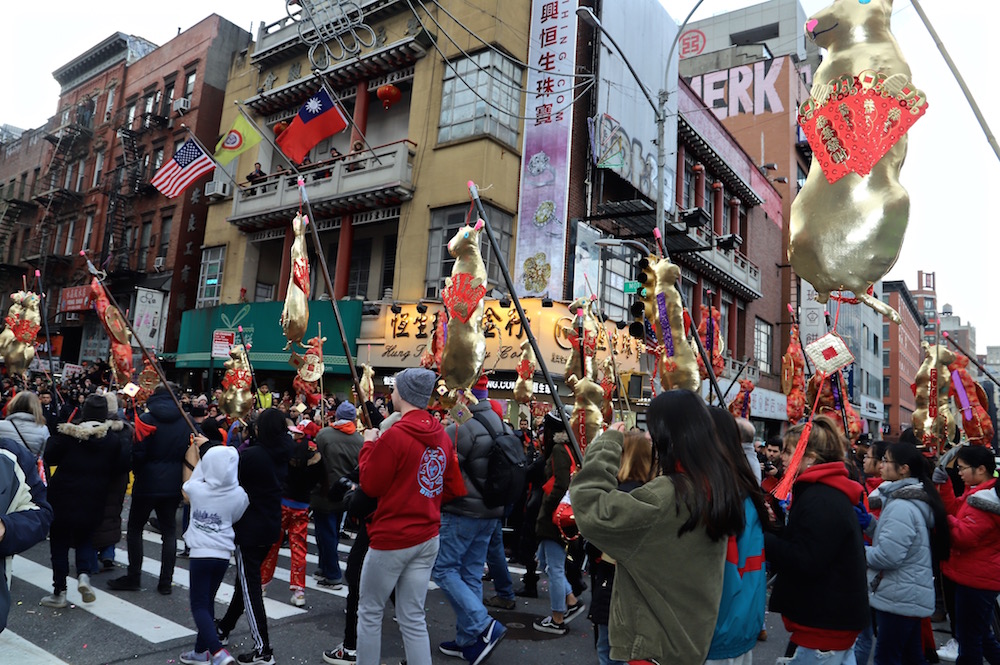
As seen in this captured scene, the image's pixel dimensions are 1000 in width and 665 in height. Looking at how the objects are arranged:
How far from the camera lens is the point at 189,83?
1114 inches

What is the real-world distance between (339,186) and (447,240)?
443 centimetres

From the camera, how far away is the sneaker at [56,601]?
5.63m

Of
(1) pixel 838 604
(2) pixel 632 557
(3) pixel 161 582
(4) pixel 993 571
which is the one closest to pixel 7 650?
(3) pixel 161 582

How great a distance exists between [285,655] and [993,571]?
491 cm

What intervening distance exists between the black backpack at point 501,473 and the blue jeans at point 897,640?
2588mm

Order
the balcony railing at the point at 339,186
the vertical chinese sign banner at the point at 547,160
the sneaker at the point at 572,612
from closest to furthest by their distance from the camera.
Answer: the sneaker at the point at 572,612 < the vertical chinese sign banner at the point at 547,160 < the balcony railing at the point at 339,186

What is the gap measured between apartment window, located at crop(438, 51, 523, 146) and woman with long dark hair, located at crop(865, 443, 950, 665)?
15733 millimetres

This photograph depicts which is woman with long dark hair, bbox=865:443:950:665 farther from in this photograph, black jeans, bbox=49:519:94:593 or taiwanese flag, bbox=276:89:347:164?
taiwanese flag, bbox=276:89:347:164

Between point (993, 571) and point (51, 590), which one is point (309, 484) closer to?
point (51, 590)

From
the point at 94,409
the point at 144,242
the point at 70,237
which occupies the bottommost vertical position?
the point at 94,409

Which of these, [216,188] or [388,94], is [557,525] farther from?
[216,188]

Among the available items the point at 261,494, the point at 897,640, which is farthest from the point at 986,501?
the point at 261,494

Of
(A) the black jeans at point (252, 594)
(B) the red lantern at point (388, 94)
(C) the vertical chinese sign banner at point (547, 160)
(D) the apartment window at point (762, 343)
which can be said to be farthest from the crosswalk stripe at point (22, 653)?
(D) the apartment window at point (762, 343)

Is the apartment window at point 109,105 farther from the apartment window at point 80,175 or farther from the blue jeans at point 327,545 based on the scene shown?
the blue jeans at point 327,545
